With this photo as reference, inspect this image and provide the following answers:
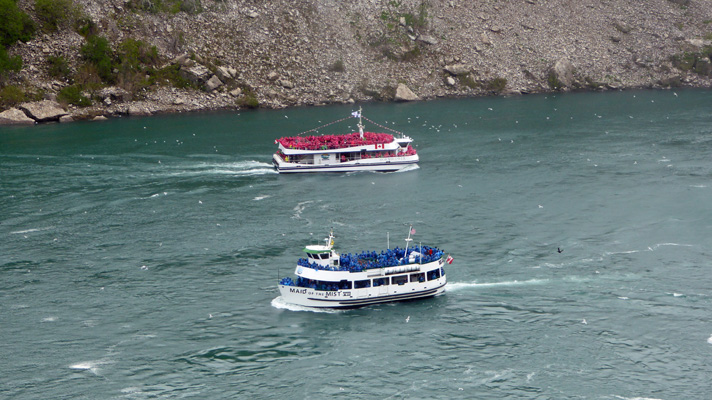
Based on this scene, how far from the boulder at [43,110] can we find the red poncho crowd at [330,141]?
7758 cm

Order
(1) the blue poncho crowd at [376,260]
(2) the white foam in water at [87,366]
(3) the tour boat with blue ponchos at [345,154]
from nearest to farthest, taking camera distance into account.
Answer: (2) the white foam in water at [87,366] → (1) the blue poncho crowd at [376,260] → (3) the tour boat with blue ponchos at [345,154]

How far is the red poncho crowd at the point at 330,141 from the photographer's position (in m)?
142

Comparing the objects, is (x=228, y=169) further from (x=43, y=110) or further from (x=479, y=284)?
(x=43, y=110)

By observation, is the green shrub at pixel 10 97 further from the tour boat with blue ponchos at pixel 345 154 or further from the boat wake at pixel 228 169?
the tour boat with blue ponchos at pixel 345 154

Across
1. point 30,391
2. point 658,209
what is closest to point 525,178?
point 658,209

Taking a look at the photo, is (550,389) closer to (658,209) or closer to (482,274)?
(482,274)

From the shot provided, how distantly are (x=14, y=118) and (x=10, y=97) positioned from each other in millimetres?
8581

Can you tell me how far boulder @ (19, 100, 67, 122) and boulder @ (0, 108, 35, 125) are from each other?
4.63 feet

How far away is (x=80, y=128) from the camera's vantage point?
600 feet

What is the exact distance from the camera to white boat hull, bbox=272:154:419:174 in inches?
5561

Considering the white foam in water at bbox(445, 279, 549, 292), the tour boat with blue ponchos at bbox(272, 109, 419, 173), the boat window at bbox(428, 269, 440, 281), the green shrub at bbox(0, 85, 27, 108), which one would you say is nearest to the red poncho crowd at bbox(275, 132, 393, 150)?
the tour boat with blue ponchos at bbox(272, 109, 419, 173)

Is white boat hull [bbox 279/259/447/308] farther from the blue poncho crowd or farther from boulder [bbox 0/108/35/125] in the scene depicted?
boulder [bbox 0/108/35/125]

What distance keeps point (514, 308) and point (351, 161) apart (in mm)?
70485

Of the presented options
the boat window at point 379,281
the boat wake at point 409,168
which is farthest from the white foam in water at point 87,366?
the boat wake at point 409,168
